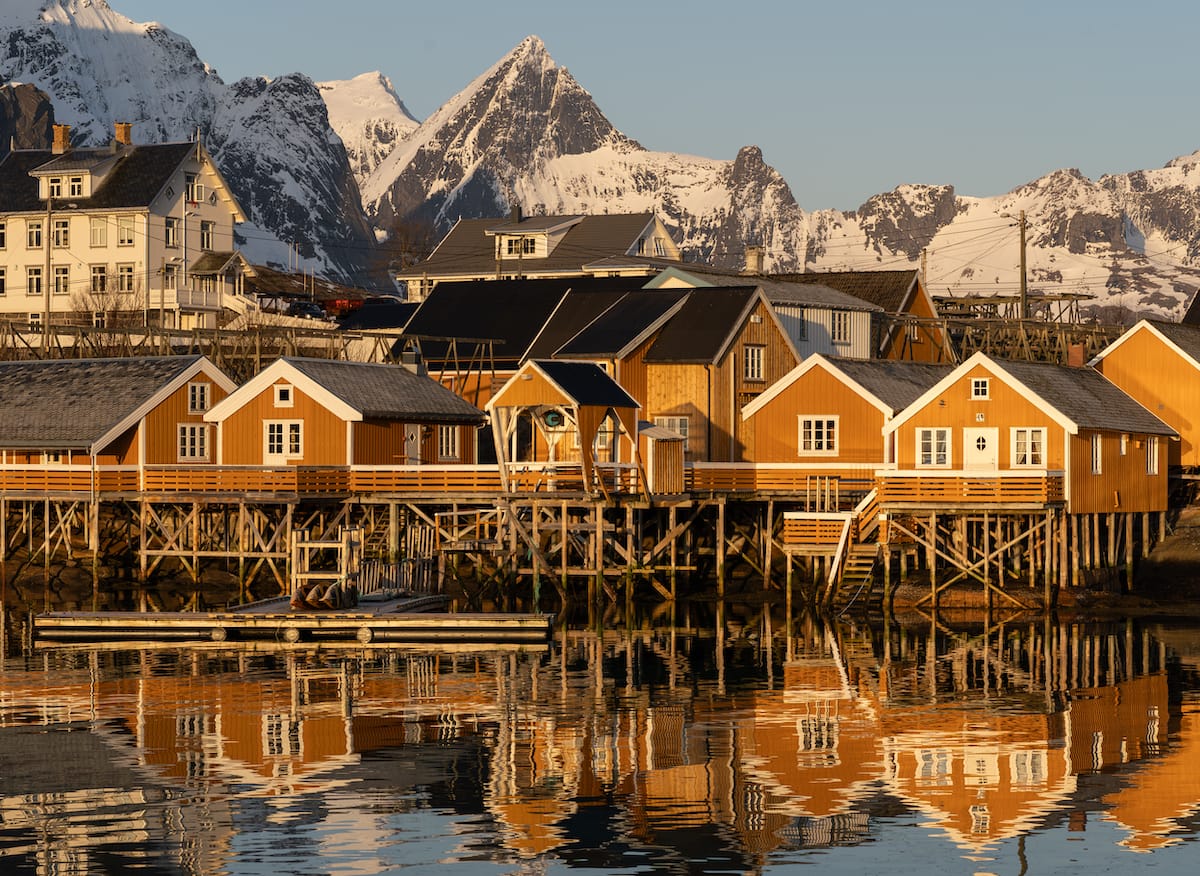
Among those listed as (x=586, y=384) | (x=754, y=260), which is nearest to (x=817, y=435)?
(x=586, y=384)

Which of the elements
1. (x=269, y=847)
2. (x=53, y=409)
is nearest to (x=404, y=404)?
(x=53, y=409)

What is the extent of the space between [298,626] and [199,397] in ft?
65.2

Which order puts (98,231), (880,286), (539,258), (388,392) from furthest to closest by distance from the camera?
1. (539,258)
2. (98,231)
3. (880,286)
4. (388,392)

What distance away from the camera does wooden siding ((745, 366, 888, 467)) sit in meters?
61.9

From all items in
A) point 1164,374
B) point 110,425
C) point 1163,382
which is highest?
point 1164,374

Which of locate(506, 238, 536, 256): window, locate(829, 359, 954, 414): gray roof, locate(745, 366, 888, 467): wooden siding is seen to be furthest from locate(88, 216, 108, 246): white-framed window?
locate(829, 359, 954, 414): gray roof

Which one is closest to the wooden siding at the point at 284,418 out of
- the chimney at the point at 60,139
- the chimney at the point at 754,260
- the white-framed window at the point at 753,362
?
the white-framed window at the point at 753,362

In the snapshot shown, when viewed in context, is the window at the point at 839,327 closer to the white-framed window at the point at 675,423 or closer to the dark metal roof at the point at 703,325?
the dark metal roof at the point at 703,325

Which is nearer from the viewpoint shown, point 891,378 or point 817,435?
point 817,435

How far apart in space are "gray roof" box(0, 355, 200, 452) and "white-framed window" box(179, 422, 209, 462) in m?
1.73

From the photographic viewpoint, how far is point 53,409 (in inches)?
2611

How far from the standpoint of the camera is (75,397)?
66688mm

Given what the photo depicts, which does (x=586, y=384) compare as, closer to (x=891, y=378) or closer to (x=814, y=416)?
(x=814, y=416)

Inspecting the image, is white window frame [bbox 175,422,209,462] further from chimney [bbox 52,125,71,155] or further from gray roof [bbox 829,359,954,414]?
chimney [bbox 52,125,71,155]
